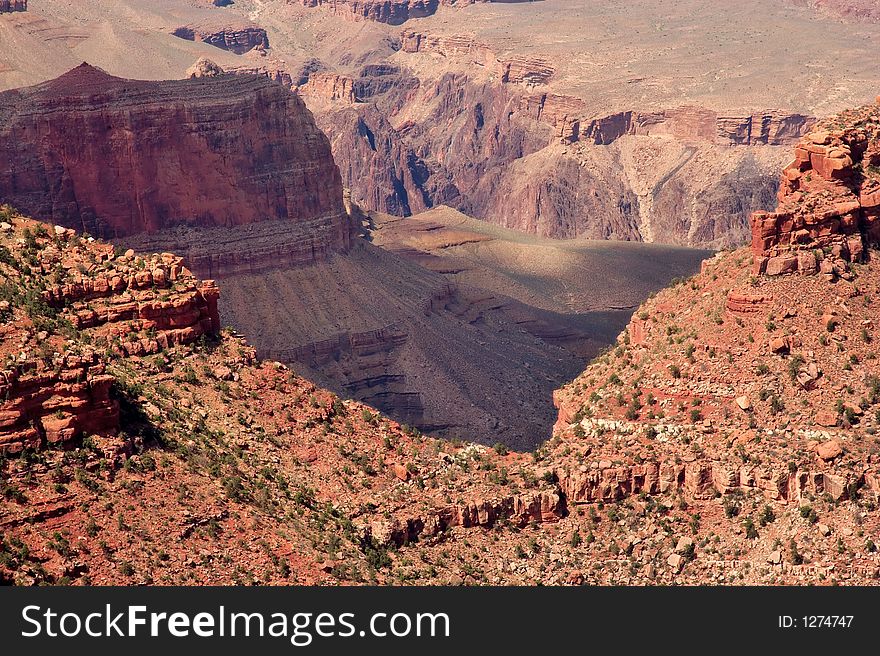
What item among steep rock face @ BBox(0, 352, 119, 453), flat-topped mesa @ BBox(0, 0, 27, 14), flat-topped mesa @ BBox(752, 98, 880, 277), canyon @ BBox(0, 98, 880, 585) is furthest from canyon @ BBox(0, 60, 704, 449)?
flat-topped mesa @ BBox(0, 0, 27, 14)

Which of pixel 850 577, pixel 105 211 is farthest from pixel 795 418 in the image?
pixel 105 211

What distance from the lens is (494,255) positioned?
530ft

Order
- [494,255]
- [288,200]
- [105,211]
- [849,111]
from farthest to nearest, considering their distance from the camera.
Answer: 1. [494,255]
2. [288,200]
3. [105,211]
4. [849,111]

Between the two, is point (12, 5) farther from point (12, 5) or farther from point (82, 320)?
point (82, 320)

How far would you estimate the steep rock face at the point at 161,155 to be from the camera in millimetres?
105312

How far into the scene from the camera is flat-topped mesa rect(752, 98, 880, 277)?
2382 inches

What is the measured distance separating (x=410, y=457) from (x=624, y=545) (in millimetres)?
7181

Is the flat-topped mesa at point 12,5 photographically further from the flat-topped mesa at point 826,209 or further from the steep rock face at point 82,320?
the flat-topped mesa at point 826,209

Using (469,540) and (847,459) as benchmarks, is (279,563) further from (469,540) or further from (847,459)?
(847,459)

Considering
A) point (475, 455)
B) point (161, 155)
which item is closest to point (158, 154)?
point (161, 155)

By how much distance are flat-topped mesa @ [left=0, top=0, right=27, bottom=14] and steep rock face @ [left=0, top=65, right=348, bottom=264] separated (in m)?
81.2

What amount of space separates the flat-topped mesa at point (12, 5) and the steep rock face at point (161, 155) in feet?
266

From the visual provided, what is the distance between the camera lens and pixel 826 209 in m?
61.1

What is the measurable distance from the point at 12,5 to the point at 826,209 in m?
147
